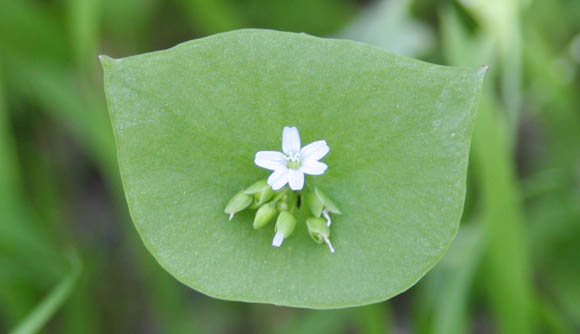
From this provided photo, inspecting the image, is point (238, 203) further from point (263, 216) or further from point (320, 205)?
point (320, 205)

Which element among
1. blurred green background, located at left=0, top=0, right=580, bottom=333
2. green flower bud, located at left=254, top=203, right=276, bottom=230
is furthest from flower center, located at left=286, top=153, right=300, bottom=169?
blurred green background, located at left=0, top=0, right=580, bottom=333

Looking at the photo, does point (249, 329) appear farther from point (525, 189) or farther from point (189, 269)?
point (189, 269)

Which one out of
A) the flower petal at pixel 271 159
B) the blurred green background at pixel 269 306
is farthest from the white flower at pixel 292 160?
the blurred green background at pixel 269 306

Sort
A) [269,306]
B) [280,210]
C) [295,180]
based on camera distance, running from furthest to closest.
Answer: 1. [269,306]
2. [280,210]
3. [295,180]

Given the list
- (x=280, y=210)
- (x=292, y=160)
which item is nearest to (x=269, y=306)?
(x=280, y=210)

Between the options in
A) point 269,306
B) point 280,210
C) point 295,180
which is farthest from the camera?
point 269,306

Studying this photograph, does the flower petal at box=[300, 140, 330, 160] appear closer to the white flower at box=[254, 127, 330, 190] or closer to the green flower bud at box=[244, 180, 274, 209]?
the white flower at box=[254, 127, 330, 190]
